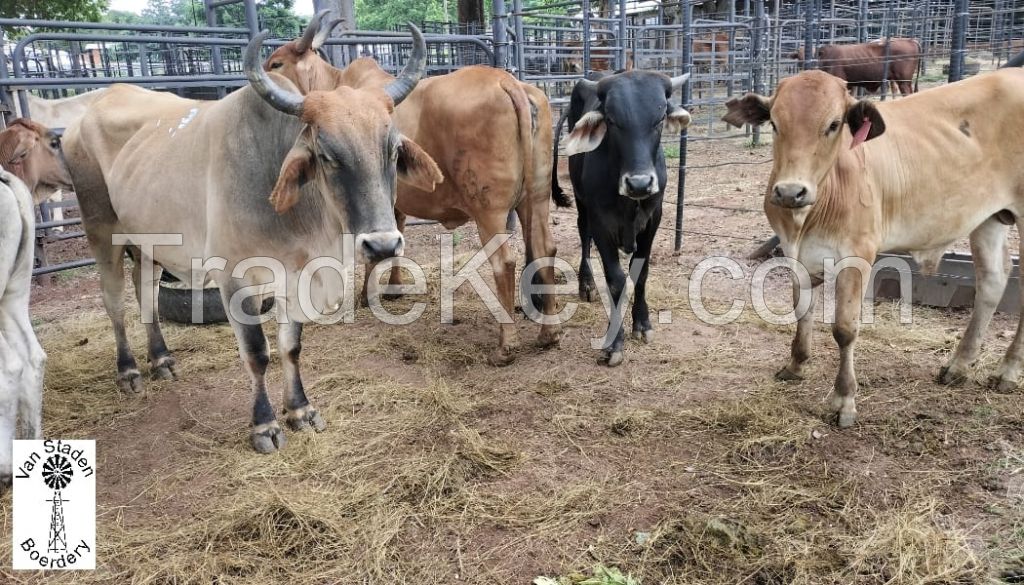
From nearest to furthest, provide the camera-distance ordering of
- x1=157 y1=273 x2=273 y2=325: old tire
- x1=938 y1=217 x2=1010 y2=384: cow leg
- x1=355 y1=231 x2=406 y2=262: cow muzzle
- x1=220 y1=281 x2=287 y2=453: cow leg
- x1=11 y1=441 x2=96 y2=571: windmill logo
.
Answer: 1. x1=11 y1=441 x2=96 y2=571: windmill logo
2. x1=355 y1=231 x2=406 y2=262: cow muzzle
3. x1=220 y1=281 x2=287 y2=453: cow leg
4. x1=938 y1=217 x2=1010 y2=384: cow leg
5. x1=157 y1=273 x2=273 y2=325: old tire

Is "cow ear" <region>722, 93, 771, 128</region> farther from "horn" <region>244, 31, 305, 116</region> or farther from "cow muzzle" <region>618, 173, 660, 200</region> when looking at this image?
"horn" <region>244, 31, 305, 116</region>

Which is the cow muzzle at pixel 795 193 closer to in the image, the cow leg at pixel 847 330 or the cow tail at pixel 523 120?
the cow leg at pixel 847 330

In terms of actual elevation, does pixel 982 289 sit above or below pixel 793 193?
below

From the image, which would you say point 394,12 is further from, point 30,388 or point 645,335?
point 30,388

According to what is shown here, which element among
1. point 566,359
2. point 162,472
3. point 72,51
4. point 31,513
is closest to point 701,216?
point 566,359

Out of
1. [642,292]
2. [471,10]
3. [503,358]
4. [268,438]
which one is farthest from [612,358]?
[471,10]

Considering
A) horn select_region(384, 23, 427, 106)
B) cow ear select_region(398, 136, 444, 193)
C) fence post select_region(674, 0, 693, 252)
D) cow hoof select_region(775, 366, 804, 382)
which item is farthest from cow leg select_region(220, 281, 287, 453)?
fence post select_region(674, 0, 693, 252)

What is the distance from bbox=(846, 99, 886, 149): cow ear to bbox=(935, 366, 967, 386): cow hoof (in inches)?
61.1

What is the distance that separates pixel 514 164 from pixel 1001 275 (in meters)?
3.00

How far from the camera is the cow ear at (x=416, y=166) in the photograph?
3477mm

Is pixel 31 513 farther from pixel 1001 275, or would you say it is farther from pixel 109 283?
pixel 1001 275

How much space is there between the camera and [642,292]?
5.17 meters

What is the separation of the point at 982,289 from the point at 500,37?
19.1 feet

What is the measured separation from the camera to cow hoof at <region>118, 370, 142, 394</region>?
4.68 meters
